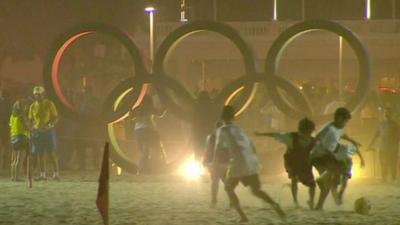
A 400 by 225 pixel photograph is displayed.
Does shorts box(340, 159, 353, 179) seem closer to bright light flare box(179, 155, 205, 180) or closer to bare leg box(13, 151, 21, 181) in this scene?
bright light flare box(179, 155, 205, 180)

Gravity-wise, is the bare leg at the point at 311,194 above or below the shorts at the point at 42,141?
below

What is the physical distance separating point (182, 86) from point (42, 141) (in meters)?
3.14

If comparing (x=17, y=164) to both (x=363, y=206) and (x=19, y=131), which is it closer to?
(x=19, y=131)

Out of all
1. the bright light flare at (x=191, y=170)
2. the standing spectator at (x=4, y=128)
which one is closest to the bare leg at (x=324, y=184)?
the bright light flare at (x=191, y=170)

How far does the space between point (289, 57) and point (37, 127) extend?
20.0 m

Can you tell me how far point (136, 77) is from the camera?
20.8m

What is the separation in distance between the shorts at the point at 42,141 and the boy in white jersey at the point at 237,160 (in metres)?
6.97

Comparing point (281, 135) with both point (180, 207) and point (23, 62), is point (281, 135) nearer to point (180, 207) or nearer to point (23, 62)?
point (180, 207)

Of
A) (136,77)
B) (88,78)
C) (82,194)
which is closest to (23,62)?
(88,78)

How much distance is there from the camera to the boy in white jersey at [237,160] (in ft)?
44.0

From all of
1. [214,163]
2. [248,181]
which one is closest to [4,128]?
[214,163]

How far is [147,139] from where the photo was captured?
20203mm

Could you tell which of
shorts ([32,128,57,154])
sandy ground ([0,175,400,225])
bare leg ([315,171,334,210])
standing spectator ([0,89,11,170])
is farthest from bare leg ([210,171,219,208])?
standing spectator ([0,89,11,170])

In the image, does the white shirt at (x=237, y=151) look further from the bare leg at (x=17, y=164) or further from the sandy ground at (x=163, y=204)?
the bare leg at (x=17, y=164)
